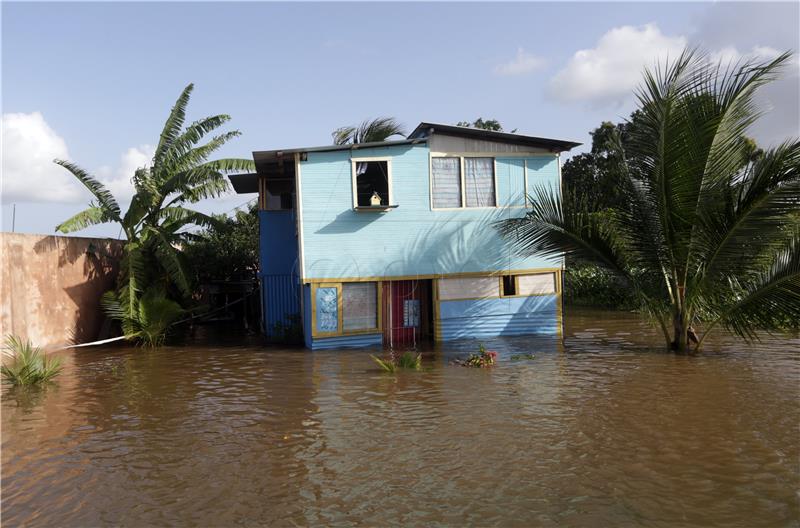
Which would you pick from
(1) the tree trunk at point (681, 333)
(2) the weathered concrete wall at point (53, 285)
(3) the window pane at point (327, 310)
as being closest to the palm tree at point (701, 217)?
(1) the tree trunk at point (681, 333)

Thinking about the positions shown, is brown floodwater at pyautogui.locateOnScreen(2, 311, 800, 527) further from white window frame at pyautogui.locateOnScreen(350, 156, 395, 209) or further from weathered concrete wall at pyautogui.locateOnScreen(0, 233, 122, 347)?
white window frame at pyautogui.locateOnScreen(350, 156, 395, 209)

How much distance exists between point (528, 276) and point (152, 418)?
9623 millimetres

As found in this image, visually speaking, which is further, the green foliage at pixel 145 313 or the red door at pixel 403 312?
the green foliage at pixel 145 313

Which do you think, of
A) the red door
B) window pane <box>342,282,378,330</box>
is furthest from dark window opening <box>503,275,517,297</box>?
window pane <box>342,282,378,330</box>

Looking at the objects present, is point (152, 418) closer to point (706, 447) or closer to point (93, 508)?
point (93, 508)

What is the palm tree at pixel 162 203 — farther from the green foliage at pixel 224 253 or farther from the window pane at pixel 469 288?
the window pane at pixel 469 288

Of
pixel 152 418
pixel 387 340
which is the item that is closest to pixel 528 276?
pixel 387 340

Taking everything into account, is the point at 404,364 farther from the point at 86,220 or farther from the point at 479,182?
the point at 86,220

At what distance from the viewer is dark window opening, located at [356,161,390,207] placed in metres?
14.0

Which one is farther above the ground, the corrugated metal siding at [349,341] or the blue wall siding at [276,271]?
the blue wall siding at [276,271]

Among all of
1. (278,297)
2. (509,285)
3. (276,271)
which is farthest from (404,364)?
(276,271)

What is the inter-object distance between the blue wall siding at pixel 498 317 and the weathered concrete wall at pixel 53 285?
30.6ft

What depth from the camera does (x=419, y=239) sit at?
46.3 ft

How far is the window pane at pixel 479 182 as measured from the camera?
14289 millimetres
